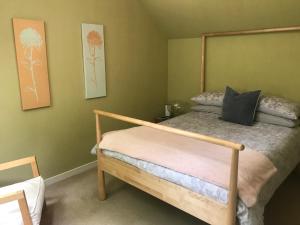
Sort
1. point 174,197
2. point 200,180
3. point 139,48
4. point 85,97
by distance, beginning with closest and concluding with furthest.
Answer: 1. point 200,180
2. point 174,197
3. point 85,97
4. point 139,48

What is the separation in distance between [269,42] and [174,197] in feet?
7.19

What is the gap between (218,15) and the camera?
10.0 ft

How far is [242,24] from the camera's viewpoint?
10.0 feet

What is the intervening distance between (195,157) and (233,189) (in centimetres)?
37

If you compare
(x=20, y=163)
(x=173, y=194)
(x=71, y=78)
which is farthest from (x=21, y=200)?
(x=71, y=78)

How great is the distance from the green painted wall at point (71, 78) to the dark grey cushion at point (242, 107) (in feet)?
4.23

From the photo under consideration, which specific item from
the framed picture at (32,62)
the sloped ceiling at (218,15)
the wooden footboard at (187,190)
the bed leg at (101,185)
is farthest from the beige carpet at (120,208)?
the sloped ceiling at (218,15)

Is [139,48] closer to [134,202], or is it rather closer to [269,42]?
[269,42]

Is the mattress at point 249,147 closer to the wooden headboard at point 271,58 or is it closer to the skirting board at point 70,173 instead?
the wooden headboard at point 271,58

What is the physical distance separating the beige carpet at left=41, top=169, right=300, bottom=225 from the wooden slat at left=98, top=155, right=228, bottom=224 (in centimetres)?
35

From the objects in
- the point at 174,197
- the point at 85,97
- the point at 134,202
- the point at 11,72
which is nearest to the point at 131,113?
the point at 85,97

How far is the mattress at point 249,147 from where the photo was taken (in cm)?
159

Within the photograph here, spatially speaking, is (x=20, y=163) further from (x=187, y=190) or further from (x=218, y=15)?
(x=218, y=15)

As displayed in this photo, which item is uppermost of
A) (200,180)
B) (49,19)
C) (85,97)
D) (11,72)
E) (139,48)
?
(49,19)
